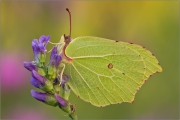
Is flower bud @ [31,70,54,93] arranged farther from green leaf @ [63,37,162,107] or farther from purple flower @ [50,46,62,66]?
green leaf @ [63,37,162,107]

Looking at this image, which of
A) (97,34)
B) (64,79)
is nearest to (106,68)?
(64,79)

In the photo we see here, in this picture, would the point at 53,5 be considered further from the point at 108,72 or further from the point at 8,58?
the point at 108,72

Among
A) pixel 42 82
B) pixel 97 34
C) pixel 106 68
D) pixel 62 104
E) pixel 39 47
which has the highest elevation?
pixel 97 34

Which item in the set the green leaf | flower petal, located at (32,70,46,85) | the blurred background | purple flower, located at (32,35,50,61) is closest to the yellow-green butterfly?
the green leaf

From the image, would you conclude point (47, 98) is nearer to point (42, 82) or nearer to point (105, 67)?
point (42, 82)

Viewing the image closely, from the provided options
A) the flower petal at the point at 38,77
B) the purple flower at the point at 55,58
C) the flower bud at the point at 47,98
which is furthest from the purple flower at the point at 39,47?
the flower bud at the point at 47,98

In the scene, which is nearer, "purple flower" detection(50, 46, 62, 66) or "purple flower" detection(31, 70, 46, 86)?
"purple flower" detection(31, 70, 46, 86)

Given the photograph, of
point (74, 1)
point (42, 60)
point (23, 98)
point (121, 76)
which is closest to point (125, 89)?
point (121, 76)

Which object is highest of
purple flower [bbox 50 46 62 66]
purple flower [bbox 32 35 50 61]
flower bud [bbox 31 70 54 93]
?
purple flower [bbox 32 35 50 61]
